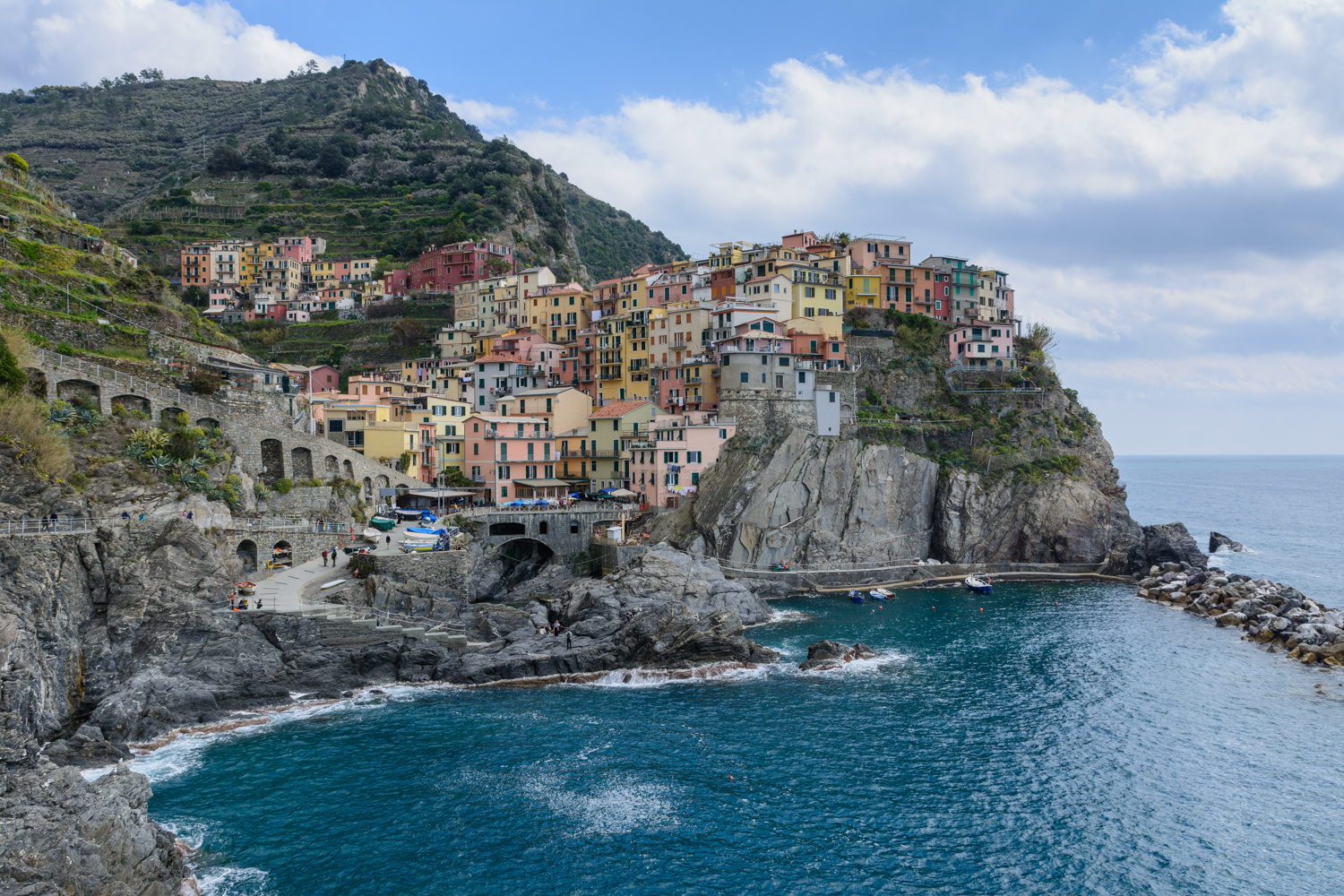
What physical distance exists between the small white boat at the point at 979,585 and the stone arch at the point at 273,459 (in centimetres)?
4682

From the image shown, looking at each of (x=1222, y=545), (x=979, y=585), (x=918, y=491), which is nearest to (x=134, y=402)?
(x=918, y=491)

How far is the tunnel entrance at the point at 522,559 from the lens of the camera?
194 feet

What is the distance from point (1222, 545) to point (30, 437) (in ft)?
314

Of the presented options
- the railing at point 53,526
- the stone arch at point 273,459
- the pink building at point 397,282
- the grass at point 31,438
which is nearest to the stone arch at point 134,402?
the grass at point 31,438

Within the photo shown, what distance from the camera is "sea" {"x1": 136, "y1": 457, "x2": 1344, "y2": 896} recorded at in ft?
78.0

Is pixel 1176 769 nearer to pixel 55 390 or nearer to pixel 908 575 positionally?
pixel 908 575

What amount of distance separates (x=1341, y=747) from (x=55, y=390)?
2326 inches

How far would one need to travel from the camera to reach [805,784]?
29.2 m

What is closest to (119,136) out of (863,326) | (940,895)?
(863,326)

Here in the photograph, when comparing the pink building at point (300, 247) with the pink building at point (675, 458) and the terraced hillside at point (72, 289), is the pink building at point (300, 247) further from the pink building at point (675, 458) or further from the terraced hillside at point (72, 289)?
the pink building at point (675, 458)

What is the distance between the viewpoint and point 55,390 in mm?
42656

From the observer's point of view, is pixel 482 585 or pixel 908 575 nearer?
pixel 482 585

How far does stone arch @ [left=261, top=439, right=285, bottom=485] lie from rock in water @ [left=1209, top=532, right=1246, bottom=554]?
271 feet

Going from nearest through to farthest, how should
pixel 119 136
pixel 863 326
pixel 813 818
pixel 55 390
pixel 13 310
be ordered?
pixel 813 818
pixel 55 390
pixel 13 310
pixel 863 326
pixel 119 136
